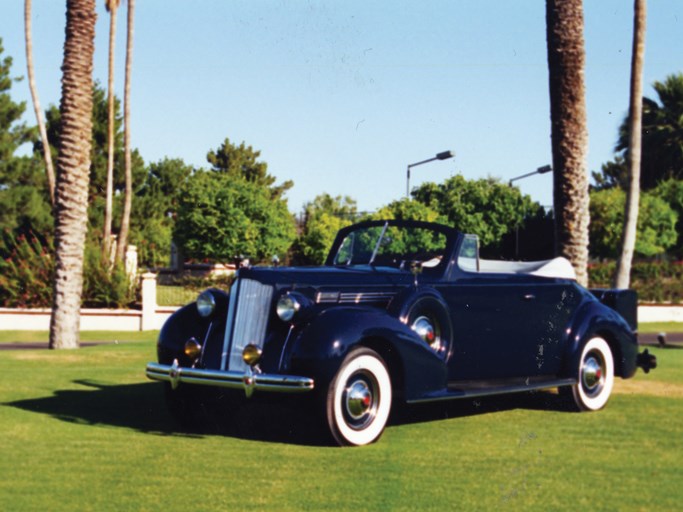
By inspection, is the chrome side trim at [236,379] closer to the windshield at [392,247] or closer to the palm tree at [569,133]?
the windshield at [392,247]

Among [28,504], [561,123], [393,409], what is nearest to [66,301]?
[561,123]

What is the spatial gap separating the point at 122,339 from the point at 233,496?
20587mm

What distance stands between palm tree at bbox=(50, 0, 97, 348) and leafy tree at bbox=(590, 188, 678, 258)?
36.8 m

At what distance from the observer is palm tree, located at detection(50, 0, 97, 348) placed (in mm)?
18969

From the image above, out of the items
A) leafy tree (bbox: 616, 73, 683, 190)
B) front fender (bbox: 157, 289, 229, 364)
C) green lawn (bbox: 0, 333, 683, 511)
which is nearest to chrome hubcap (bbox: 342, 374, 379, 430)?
green lawn (bbox: 0, 333, 683, 511)

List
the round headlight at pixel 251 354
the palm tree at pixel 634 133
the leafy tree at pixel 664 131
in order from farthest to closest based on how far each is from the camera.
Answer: the leafy tree at pixel 664 131
the palm tree at pixel 634 133
the round headlight at pixel 251 354

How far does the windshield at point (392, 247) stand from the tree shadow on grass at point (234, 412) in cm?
144

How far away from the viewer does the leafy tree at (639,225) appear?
53.3m

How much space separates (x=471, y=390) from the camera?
29.3 ft

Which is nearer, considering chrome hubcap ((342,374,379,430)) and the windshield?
chrome hubcap ((342,374,379,430))

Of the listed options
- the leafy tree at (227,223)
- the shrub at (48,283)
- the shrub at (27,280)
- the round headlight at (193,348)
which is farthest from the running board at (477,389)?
the leafy tree at (227,223)

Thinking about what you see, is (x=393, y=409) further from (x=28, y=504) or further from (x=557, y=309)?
(x=28, y=504)

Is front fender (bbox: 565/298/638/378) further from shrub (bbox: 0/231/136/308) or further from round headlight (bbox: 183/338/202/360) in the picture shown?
shrub (bbox: 0/231/136/308)

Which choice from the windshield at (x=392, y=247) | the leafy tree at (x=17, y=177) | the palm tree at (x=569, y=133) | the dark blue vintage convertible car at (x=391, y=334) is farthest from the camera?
the leafy tree at (x=17, y=177)
